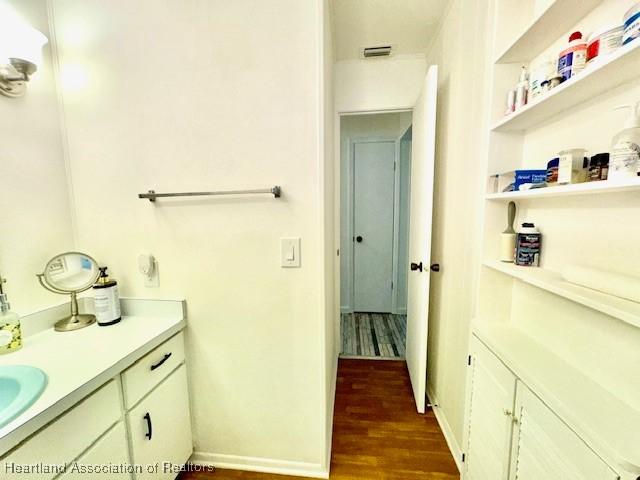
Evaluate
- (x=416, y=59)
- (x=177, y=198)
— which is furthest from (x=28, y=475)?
(x=416, y=59)

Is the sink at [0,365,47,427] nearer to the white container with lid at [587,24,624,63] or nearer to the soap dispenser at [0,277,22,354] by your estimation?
the soap dispenser at [0,277,22,354]

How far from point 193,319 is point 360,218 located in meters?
2.33

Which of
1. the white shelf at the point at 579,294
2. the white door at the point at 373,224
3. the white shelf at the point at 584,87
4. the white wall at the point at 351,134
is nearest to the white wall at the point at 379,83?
the white wall at the point at 351,134

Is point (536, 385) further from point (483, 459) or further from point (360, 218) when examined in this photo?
point (360, 218)

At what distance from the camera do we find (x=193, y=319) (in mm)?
1354

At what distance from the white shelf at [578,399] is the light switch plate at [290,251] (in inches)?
34.1

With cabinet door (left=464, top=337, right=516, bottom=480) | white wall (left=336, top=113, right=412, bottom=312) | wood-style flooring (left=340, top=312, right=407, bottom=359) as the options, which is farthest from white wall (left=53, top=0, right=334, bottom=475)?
white wall (left=336, top=113, right=412, bottom=312)

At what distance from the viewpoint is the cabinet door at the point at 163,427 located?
42.2 inches

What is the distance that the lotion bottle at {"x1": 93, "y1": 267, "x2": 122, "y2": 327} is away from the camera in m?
1.23

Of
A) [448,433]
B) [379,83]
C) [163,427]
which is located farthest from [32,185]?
[448,433]

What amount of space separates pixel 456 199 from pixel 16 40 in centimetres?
210

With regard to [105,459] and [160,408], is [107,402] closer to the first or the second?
[105,459]

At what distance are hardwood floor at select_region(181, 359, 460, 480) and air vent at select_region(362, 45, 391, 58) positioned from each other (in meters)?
2.55

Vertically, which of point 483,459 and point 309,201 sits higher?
point 309,201
